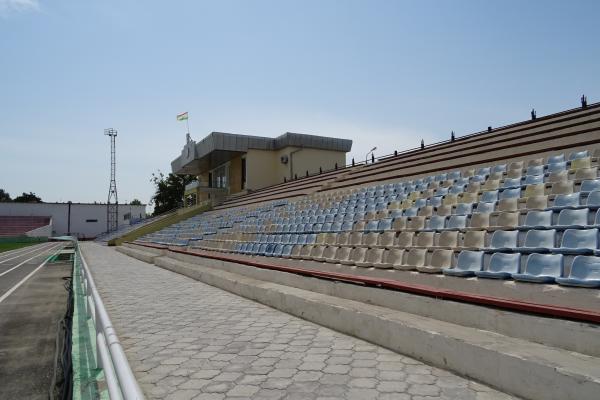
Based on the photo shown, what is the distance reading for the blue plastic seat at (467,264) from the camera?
4.44 meters

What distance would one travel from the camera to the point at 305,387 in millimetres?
3287

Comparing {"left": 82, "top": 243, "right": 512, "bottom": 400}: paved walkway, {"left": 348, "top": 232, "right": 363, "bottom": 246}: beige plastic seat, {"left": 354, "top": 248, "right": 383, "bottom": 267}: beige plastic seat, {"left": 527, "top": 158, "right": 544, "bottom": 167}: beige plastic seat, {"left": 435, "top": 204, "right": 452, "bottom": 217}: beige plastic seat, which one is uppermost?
{"left": 527, "top": 158, "right": 544, "bottom": 167}: beige plastic seat

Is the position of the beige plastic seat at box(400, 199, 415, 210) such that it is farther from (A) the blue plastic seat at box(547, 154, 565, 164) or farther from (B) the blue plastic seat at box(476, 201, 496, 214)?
(A) the blue plastic seat at box(547, 154, 565, 164)

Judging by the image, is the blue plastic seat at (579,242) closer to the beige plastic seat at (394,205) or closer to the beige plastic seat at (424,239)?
the beige plastic seat at (424,239)

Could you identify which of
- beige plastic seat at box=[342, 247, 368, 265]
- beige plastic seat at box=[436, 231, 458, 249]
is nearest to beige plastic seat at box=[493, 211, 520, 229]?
beige plastic seat at box=[436, 231, 458, 249]

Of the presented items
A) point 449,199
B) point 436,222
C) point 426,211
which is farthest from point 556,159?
point 436,222

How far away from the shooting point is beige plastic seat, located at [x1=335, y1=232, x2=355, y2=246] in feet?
25.4

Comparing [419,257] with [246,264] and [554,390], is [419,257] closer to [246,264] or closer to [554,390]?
[554,390]

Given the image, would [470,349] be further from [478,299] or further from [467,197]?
[467,197]

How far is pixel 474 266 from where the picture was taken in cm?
448

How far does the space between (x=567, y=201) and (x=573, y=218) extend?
0.57 m

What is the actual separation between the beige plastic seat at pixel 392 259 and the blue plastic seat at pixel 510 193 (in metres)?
1.82

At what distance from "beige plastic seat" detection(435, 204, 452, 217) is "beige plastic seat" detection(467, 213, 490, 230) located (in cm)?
83

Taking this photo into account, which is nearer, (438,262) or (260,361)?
(260,361)
